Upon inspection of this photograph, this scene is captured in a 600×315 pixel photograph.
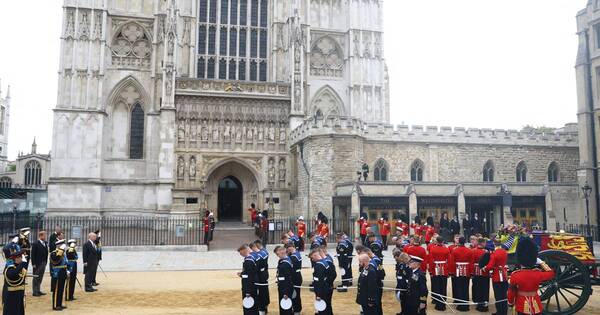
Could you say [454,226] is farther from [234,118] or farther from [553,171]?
[234,118]

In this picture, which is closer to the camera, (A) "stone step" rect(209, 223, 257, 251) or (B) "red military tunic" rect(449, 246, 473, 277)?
(B) "red military tunic" rect(449, 246, 473, 277)

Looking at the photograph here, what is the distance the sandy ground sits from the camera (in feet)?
31.7

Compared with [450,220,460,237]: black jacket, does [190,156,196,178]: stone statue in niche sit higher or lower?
higher

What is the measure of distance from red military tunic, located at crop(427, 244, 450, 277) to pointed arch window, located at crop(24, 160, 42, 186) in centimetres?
6621

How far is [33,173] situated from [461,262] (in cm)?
6714

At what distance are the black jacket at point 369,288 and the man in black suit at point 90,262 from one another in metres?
7.76

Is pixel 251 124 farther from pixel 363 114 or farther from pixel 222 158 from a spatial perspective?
pixel 363 114

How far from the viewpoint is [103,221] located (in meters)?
28.4

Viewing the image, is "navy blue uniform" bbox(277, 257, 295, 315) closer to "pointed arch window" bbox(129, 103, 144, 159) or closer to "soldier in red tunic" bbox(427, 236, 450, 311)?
"soldier in red tunic" bbox(427, 236, 450, 311)

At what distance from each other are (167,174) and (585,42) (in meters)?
26.6

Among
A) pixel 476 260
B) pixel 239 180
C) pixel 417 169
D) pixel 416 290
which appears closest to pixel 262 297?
pixel 416 290

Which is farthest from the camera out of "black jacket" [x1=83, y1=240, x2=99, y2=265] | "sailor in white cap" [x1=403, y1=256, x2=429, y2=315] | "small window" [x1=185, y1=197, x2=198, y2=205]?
"small window" [x1=185, y1=197, x2=198, y2=205]

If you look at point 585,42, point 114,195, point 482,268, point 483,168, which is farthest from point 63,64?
point 585,42

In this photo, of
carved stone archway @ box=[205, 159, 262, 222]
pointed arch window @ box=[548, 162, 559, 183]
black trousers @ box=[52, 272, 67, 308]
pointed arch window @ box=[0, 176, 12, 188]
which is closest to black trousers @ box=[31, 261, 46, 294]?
black trousers @ box=[52, 272, 67, 308]
